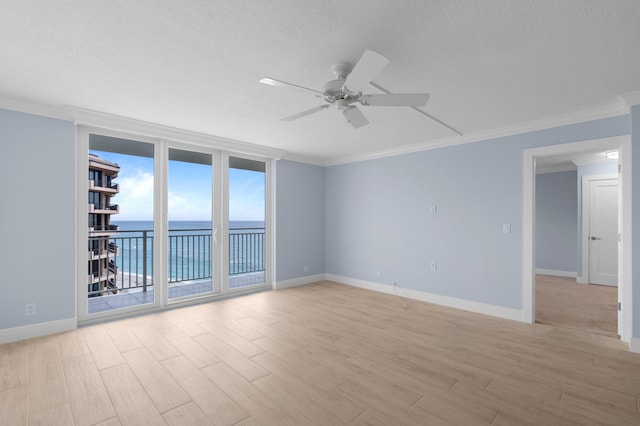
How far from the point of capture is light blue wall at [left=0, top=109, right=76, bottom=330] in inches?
117

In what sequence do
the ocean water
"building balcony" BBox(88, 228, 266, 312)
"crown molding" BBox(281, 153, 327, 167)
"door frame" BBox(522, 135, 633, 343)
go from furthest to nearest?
"crown molding" BBox(281, 153, 327, 167) → the ocean water → "building balcony" BBox(88, 228, 266, 312) → "door frame" BBox(522, 135, 633, 343)

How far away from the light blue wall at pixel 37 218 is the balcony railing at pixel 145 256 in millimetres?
477

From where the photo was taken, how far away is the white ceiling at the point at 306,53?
1664 mm

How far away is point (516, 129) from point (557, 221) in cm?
444

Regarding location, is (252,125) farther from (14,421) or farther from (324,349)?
(14,421)

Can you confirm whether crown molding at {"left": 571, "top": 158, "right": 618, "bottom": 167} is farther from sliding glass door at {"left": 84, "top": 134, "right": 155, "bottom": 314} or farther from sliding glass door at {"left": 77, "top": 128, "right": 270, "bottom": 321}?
sliding glass door at {"left": 84, "top": 134, "right": 155, "bottom": 314}

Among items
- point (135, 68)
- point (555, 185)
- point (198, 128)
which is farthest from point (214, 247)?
point (555, 185)

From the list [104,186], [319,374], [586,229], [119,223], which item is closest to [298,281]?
[119,223]

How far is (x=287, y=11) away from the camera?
1668 millimetres

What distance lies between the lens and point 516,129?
12.2 feet

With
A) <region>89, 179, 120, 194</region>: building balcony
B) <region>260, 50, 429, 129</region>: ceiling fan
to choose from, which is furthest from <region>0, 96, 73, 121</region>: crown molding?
<region>260, 50, 429, 129</region>: ceiling fan

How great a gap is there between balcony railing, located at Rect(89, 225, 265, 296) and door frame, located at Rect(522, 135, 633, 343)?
4118 mm

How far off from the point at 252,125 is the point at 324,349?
2837 millimetres

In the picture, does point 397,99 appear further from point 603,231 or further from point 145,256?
point 603,231
